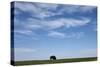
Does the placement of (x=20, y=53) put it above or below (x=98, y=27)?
below

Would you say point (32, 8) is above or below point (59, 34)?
above

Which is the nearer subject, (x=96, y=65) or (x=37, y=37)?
(x=37, y=37)

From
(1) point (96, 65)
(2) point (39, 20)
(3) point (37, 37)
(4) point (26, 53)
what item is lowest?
(1) point (96, 65)

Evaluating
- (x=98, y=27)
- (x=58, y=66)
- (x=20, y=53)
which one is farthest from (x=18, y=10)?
(x=98, y=27)

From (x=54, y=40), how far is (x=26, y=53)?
466 mm

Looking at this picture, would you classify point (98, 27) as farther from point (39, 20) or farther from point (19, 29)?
point (19, 29)

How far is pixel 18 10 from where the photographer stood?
120 inches

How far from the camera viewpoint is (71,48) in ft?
11.2

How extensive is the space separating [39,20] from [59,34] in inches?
14.8
